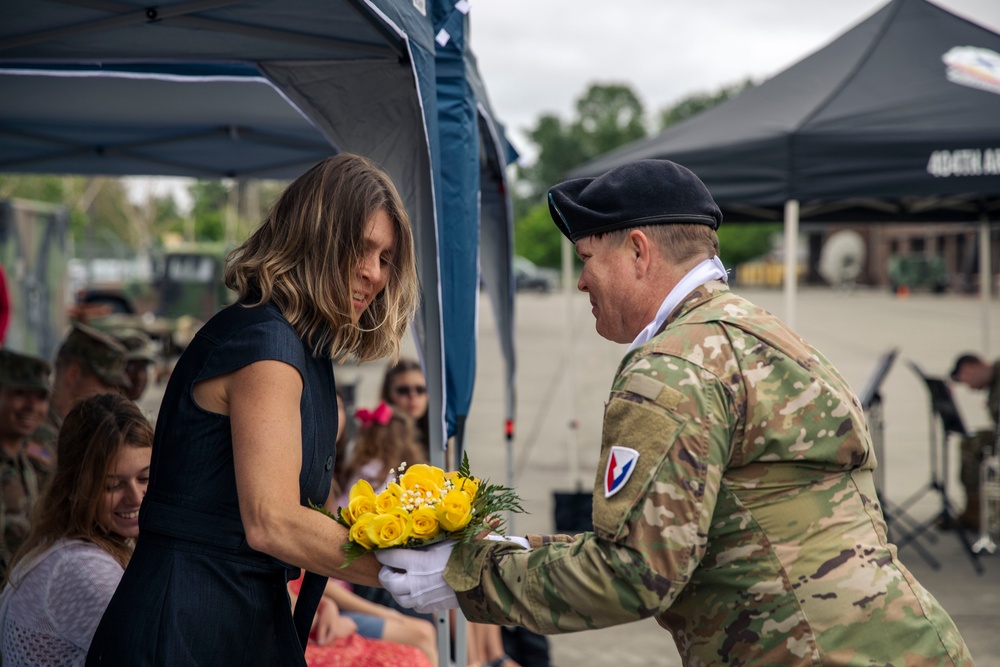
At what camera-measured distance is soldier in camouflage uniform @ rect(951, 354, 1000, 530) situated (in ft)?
21.3

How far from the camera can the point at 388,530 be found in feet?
5.90

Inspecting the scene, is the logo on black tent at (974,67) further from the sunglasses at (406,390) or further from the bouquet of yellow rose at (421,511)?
the bouquet of yellow rose at (421,511)

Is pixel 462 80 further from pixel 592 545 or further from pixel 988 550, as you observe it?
pixel 988 550

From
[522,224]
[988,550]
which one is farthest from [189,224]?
[988,550]

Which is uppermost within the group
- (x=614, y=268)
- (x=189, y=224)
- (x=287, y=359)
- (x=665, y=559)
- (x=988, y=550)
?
(x=189, y=224)

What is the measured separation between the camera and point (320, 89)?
3.36m

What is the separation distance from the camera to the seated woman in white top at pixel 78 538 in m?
2.41

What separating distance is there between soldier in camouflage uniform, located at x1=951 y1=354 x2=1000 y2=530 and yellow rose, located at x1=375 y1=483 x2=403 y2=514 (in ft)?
18.5

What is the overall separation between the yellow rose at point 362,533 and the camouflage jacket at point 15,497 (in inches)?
103

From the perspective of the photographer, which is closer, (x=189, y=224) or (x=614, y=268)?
(x=614, y=268)

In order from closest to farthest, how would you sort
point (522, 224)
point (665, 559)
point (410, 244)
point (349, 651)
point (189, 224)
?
point (665, 559)
point (410, 244)
point (349, 651)
point (189, 224)
point (522, 224)

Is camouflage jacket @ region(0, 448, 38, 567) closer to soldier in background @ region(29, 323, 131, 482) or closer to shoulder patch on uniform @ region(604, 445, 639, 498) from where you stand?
soldier in background @ region(29, 323, 131, 482)

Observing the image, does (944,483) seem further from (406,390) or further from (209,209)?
(209,209)

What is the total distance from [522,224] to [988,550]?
57.1 meters
